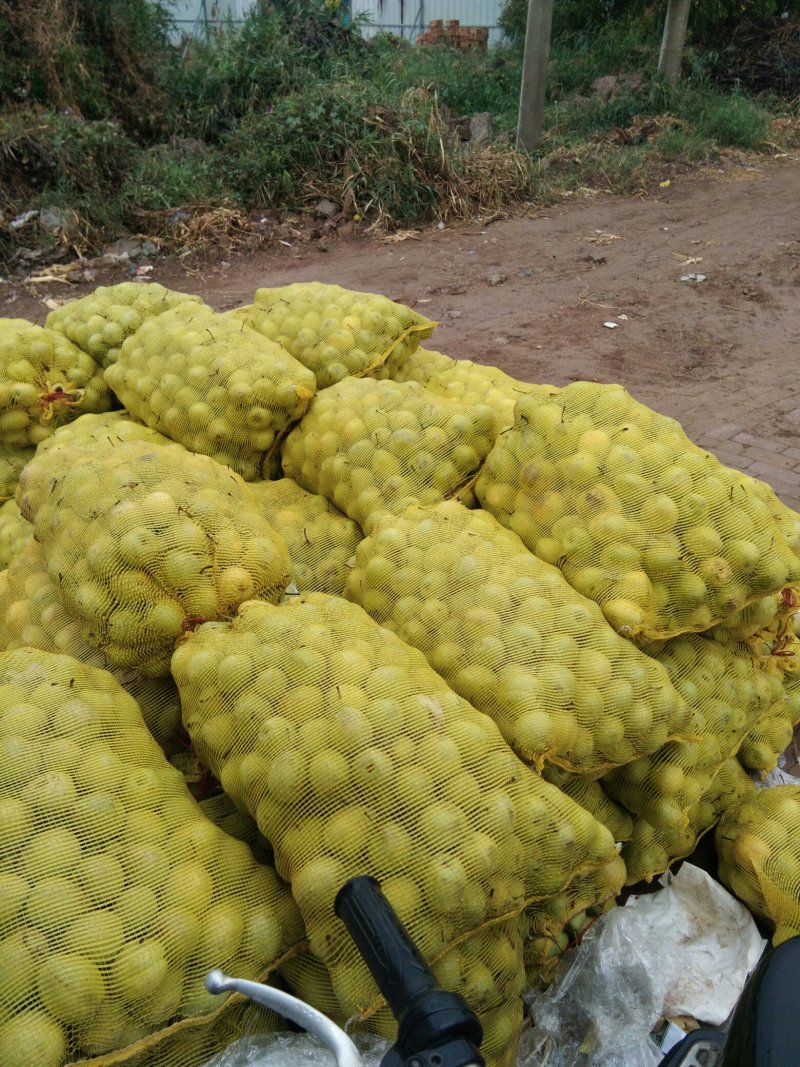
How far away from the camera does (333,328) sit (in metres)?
2.69

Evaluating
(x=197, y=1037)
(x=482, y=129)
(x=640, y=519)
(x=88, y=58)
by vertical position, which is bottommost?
(x=197, y=1037)

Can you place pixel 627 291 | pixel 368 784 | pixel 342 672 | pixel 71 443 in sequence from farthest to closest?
1. pixel 627 291
2. pixel 71 443
3. pixel 342 672
4. pixel 368 784

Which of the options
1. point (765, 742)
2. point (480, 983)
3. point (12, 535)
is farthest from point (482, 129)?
point (480, 983)

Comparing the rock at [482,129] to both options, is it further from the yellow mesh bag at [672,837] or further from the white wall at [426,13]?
the yellow mesh bag at [672,837]

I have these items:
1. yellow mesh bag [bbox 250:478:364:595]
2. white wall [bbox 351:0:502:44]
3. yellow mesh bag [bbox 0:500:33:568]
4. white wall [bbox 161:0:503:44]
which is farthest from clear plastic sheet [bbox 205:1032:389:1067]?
white wall [bbox 351:0:502:44]

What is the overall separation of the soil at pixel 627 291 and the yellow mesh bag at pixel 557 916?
304cm

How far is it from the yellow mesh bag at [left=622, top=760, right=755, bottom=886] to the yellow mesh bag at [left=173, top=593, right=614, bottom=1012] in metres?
0.38

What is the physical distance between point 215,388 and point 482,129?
11.0 meters

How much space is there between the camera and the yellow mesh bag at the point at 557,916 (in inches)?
66.1

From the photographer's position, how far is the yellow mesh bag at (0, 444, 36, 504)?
2.60m

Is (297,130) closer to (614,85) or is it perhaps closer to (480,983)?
(614,85)

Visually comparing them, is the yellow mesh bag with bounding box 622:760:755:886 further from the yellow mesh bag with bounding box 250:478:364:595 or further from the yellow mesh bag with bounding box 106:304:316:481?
the yellow mesh bag with bounding box 106:304:316:481

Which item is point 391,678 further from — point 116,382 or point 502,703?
point 116,382

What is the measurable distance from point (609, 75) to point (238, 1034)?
1697cm
